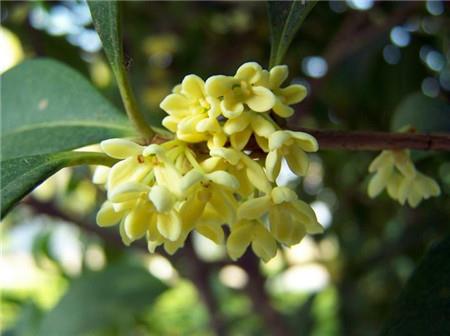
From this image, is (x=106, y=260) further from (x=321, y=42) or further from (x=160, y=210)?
(x=160, y=210)

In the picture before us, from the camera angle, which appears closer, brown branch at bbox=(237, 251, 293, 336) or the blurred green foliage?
the blurred green foliage

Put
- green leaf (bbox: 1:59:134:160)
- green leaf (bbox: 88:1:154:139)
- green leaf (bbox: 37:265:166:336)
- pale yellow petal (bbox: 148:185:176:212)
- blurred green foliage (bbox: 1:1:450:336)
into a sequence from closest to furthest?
pale yellow petal (bbox: 148:185:176:212), green leaf (bbox: 88:1:154:139), green leaf (bbox: 1:59:134:160), blurred green foliage (bbox: 1:1:450:336), green leaf (bbox: 37:265:166:336)

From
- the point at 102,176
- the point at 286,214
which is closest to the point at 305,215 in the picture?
the point at 286,214

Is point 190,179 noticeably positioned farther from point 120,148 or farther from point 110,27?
point 110,27

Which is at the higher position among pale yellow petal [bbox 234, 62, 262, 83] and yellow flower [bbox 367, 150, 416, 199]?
pale yellow petal [bbox 234, 62, 262, 83]

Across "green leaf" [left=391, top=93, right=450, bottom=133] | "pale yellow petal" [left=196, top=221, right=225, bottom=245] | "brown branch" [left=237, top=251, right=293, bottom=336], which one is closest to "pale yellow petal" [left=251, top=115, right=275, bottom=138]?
"pale yellow petal" [left=196, top=221, right=225, bottom=245]

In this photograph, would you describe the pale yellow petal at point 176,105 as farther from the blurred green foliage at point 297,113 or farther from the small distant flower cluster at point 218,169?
the blurred green foliage at point 297,113

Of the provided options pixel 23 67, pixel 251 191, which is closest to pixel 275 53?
pixel 251 191

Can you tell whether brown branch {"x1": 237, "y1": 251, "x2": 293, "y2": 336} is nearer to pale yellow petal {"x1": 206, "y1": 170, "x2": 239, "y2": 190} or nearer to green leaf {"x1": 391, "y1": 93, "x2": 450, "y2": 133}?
green leaf {"x1": 391, "y1": 93, "x2": 450, "y2": 133}
